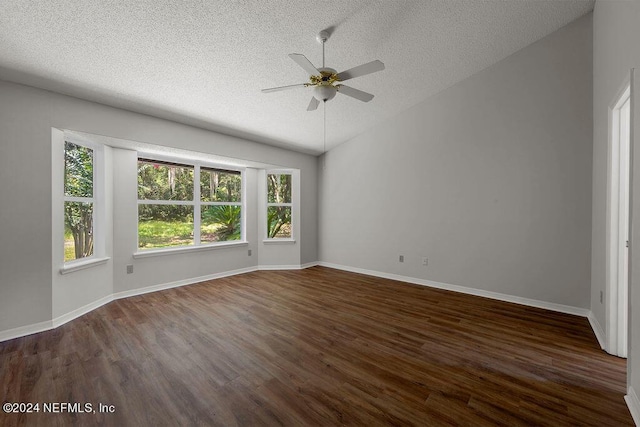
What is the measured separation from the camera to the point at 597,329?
2564 mm

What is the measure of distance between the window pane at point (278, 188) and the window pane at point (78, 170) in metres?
2.87

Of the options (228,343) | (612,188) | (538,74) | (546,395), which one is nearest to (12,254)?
(228,343)

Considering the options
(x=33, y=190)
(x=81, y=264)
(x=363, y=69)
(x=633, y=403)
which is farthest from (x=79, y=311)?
(x=633, y=403)

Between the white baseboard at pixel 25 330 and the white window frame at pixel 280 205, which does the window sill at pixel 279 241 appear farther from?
the white baseboard at pixel 25 330

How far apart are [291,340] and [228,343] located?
58 centimetres

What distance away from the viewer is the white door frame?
215 centimetres

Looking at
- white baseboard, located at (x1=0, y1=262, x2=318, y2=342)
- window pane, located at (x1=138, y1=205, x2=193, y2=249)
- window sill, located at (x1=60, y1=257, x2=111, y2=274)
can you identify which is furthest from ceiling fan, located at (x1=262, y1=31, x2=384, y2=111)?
white baseboard, located at (x1=0, y1=262, x2=318, y2=342)

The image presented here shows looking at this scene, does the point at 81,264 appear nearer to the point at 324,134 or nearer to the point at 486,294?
the point at 324,134

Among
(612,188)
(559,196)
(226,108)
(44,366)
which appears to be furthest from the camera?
(226,108)

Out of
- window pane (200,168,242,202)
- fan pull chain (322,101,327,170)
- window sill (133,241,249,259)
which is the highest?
fan pull chain (322,101,327,170)

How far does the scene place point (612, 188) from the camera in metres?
2.23

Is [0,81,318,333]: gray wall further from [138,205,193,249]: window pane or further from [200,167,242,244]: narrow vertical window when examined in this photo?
[200,167,242,244]: narrow vertical window

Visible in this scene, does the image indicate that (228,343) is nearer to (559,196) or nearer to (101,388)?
(101,388)

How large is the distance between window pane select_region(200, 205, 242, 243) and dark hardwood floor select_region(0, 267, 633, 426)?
69.2 inches
